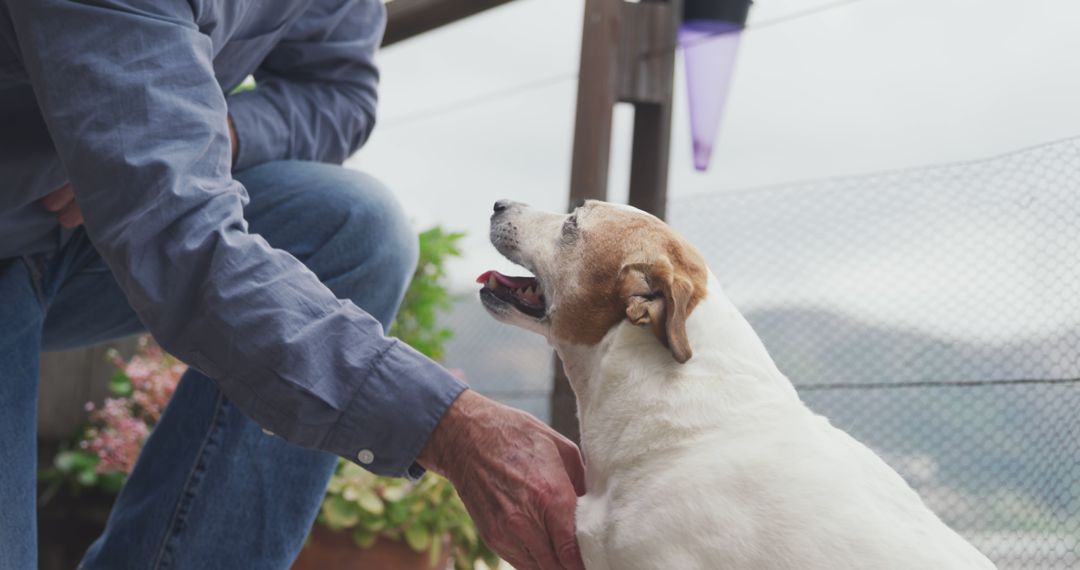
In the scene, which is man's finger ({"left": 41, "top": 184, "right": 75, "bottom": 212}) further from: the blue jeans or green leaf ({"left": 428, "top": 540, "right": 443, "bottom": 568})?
green leaf ({"left": 428, "top": 540, "right": 443, "bottom": 568})

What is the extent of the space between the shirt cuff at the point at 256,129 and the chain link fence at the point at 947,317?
3.33 feet

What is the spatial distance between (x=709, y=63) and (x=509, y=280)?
1193 millimetres

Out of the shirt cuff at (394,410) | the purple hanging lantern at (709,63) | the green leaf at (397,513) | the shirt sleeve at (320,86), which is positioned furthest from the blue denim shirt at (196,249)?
the purple hanging lantern at (709,63)

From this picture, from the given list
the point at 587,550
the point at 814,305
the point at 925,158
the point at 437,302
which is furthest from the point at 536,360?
the point at 587,550

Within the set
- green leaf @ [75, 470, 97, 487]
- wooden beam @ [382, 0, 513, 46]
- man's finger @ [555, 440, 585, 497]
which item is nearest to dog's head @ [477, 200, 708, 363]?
man's finger @ [555, 440, 585, 497]

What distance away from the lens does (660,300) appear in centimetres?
160

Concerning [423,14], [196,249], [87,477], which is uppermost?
[196,249]

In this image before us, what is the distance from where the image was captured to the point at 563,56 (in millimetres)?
3295

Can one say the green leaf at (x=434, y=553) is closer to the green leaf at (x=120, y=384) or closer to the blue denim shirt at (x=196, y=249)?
the green leaf at (x=120, y=384)

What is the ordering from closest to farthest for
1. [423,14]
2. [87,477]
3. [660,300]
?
1. [660,300]
2. [87,477]
3. [423,14]

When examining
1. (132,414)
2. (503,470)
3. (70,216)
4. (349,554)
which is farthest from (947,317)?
(132,414)

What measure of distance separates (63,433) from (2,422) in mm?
1537

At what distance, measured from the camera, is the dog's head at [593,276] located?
1.60m

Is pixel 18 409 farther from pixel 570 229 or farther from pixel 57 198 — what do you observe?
pixel 570 229
